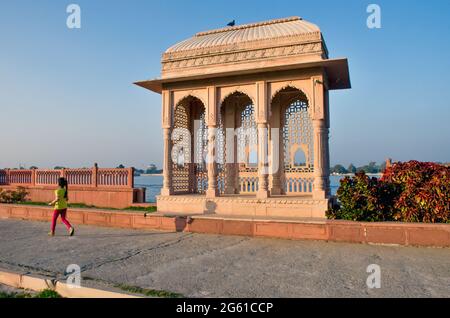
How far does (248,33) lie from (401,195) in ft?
20.3

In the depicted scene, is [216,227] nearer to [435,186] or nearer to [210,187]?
[210,187]

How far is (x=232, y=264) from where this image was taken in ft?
18.4

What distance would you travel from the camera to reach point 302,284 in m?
4.52

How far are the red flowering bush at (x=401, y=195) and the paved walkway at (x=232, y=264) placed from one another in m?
0.87

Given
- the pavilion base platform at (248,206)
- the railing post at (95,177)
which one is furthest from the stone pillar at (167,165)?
the railing post at (95,177)

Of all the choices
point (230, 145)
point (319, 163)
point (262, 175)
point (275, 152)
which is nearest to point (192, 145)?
point (230, 145)

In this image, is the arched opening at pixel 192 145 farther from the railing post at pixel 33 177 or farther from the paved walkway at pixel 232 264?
the railing post at pixel 33 177

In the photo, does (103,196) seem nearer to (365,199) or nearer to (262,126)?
(262,126)

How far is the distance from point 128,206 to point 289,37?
7.41 metres

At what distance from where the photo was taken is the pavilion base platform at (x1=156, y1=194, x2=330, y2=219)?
28.9 ft

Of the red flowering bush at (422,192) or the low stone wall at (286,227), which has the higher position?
the red flowering bush at (422,192)

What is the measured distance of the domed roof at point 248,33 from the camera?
31.8ft

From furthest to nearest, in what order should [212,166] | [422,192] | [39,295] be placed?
1. [212,166]
2. [422,192]
3. [39,295]

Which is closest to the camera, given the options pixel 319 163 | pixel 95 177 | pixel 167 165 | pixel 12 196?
pixel 319 163
